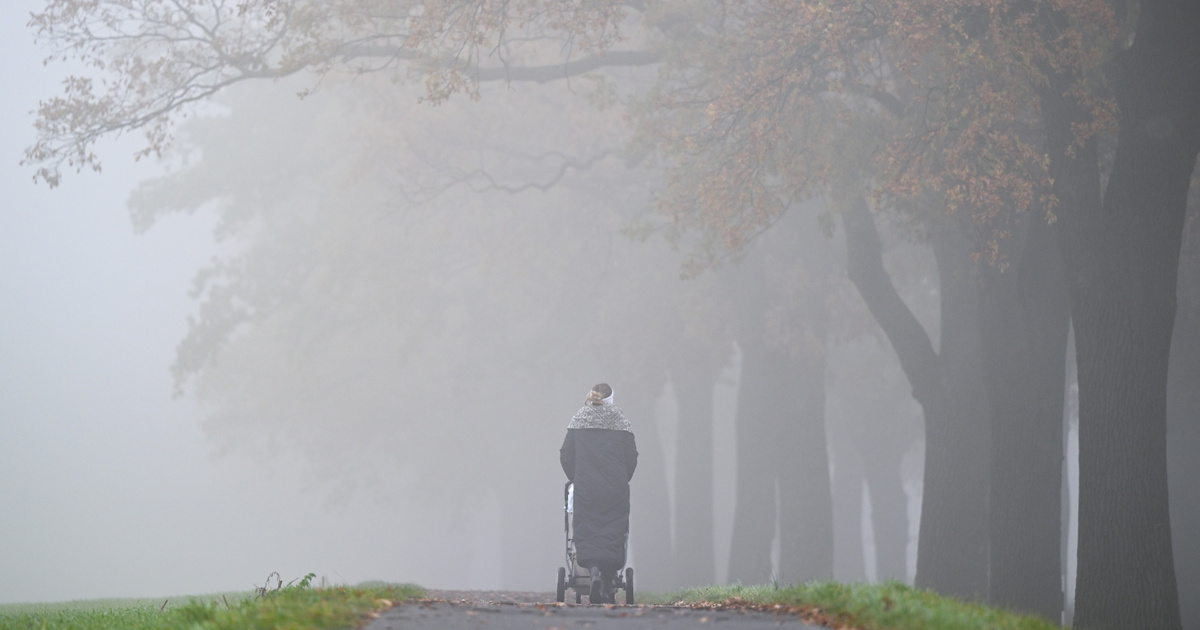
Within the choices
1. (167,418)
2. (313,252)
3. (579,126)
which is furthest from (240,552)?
(579,126)

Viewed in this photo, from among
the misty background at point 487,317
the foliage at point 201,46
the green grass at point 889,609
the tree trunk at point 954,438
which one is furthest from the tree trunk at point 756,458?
the green grass at point 889,609

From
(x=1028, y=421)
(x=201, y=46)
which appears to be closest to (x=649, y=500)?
(x=201, y=46)

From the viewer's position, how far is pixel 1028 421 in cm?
1358

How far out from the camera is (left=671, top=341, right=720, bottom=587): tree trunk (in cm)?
2812

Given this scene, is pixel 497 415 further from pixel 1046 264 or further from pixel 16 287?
pixel 16 287

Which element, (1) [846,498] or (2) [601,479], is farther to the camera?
(1) [846,498]

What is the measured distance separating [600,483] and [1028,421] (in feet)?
15.9

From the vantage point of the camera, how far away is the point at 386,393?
131 feet

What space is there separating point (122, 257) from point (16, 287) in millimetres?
25090

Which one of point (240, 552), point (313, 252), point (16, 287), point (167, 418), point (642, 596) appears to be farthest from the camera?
point (16, 287)

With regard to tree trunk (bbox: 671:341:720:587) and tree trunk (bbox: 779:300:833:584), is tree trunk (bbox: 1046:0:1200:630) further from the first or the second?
tree trunk (bbox: 671:341:720:587)

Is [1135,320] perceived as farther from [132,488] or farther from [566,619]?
[132,488]

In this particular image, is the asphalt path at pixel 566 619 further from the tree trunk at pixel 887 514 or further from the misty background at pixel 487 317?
the tree trunk at pixel 887 514

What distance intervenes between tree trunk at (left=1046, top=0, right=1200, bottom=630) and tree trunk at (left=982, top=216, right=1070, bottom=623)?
1923mm
